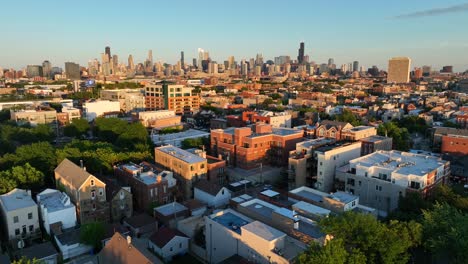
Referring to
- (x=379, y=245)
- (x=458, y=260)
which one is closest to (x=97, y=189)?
(x=379, y=245)

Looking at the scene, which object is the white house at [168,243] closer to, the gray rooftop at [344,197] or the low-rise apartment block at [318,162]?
the gray rooftop at [344,197]

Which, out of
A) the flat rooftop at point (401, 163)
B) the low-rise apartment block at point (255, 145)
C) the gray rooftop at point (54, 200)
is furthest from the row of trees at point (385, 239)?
the low-rise apartment block at point (255, 145)

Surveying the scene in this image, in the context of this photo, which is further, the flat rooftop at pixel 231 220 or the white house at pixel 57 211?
the white house at pixel 57 211

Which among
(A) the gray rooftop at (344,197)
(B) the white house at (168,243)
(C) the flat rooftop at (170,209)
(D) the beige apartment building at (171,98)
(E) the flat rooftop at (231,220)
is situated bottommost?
(B) the white house at (168,243)

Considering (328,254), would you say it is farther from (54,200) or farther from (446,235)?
(54,200)

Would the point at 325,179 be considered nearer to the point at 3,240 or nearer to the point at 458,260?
the point at 458,260

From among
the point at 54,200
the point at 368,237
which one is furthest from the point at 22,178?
the point at 368,237
